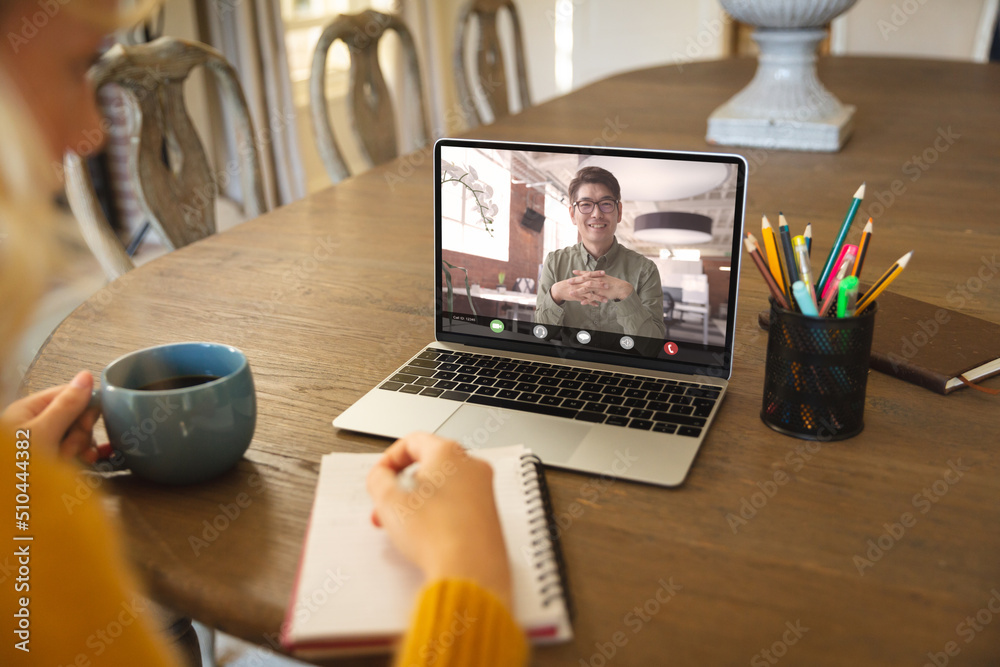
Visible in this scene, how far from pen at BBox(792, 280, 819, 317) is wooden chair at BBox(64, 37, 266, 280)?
3.30 feet

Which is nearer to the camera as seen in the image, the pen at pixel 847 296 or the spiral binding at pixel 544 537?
the spiral binding at pixel 544 537

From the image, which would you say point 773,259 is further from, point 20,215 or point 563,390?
point 20,215

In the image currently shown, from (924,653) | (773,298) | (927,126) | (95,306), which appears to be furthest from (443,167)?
(927,126)

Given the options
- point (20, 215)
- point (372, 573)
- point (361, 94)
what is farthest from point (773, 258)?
point (361, 94)

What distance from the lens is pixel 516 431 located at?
753 mm

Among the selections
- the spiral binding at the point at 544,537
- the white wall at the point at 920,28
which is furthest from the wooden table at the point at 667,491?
the white wall at the point at 920,28

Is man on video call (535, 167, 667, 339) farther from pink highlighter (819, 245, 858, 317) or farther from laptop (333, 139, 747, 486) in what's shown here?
pink highlighter (819, 245, 858, 317)

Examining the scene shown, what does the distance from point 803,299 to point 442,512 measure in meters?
0.35

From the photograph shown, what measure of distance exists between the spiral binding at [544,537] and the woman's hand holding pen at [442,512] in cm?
3

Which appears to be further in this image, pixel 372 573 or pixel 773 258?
pixel 773 258

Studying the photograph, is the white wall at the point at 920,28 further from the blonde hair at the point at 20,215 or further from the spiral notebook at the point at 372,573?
the blonde hair at the point at 20,215

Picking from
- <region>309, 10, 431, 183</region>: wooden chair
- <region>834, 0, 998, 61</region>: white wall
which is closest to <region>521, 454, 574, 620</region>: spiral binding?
<region>309, 10, 431, 183</region>: wooden chair

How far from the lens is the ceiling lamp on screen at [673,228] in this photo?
2.60 ft

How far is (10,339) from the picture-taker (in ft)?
1.44
